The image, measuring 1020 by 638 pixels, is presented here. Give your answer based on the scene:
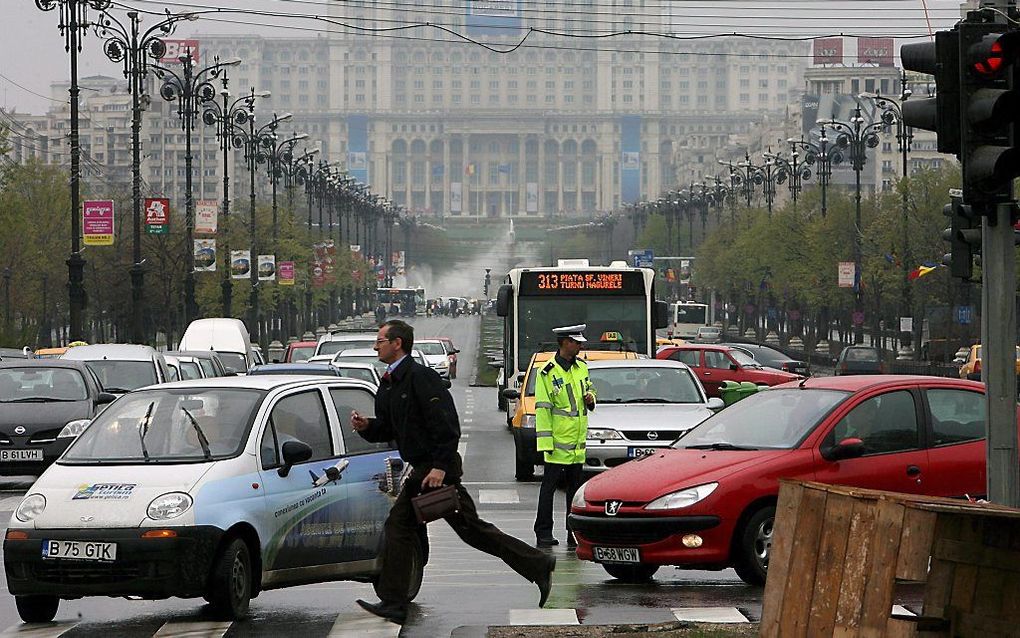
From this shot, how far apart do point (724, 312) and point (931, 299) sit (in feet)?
147

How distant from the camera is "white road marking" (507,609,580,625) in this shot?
1077 centimetres

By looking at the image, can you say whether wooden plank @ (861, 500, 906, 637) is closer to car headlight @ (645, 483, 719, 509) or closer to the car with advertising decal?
the car with advertising decal

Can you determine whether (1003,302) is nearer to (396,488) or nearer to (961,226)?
(961,226)

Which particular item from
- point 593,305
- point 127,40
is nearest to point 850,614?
point 593,305

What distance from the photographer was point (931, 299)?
7275 cm

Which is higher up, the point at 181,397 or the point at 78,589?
the point at 181,397

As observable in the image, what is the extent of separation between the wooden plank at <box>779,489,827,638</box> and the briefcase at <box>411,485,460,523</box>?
2843 mm

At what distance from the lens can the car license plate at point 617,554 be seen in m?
12.4

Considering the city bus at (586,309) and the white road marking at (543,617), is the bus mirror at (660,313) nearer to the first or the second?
the city bus at (586,309)

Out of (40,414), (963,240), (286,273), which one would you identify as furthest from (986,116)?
(286,273)

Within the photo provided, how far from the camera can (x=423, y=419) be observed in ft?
35.8

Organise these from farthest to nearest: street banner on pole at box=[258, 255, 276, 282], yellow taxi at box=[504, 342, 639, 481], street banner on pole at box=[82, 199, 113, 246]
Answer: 1. street banner on pole at box=[258, 255, 276, 282]
2. street banner on pole at box=[82, 199, 113, 246]
3. yellow taxi at box=[504, 342, 639, 481]

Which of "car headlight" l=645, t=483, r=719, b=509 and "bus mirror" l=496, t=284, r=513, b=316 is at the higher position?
"bus mirror" l=496, t=284, r=513, b=316

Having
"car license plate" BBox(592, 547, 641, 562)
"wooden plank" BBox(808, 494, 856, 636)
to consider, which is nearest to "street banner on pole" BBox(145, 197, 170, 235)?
"car license plate" BBox(592, 547, 641, 562)
